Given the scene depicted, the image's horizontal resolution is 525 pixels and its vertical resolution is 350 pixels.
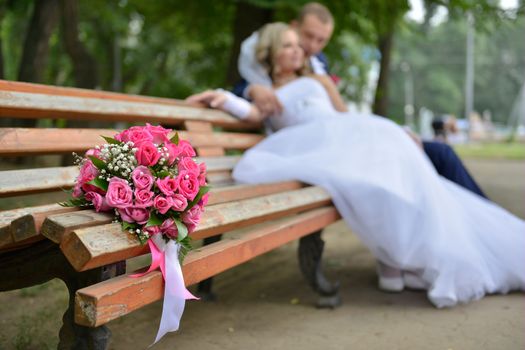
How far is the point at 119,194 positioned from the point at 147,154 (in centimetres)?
17

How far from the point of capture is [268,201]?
3.18 metres

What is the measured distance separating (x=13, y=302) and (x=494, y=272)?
9.99 ft

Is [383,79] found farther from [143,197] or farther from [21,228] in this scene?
[21,228]

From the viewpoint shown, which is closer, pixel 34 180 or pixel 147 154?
pixel 147 154

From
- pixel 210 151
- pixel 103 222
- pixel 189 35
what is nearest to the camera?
pixel 103 222

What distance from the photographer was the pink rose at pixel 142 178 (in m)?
2.05

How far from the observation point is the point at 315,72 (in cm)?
492

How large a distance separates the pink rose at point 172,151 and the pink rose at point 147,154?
0.20ft

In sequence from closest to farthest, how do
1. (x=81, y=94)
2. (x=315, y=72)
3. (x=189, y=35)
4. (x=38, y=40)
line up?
(x=81, y=94) < (x=315, y=72) < (x=38, y=40) < (x=189, y=35)

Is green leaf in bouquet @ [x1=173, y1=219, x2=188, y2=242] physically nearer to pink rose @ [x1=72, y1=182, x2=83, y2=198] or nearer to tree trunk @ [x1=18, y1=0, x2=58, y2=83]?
pink rose @ [x1=72, y1=182, x2=83, y2=198]

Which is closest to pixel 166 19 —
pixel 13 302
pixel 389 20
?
pixel 389 20

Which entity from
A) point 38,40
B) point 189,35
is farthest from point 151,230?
point 189,35

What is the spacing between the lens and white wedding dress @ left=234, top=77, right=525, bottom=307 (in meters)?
3.66

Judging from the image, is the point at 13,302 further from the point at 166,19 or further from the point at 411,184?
the point at 166,19
